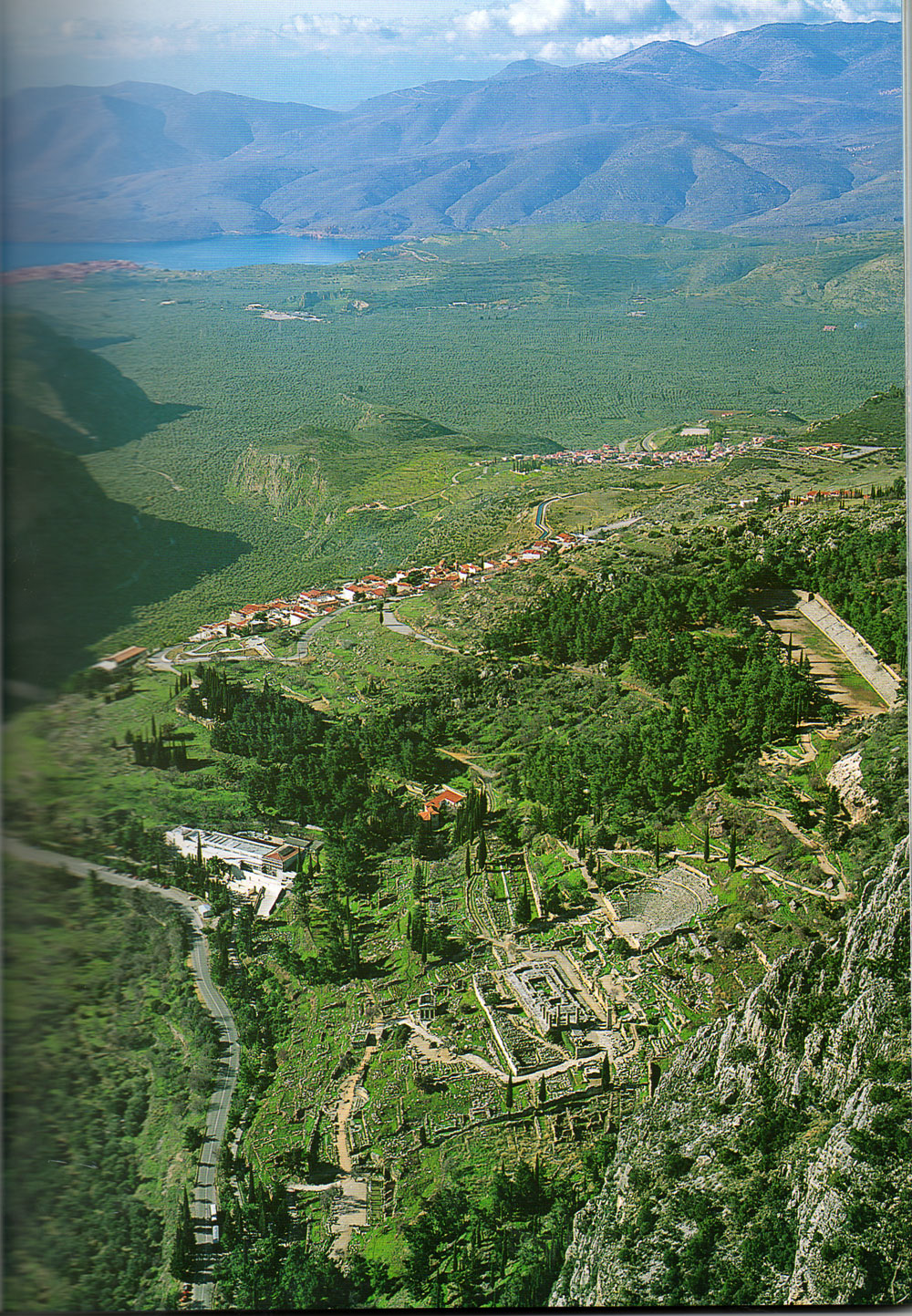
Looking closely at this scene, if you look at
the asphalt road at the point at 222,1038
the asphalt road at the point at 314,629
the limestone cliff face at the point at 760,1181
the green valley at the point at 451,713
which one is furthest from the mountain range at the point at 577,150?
the limestone cliff face at the point at 760,1181

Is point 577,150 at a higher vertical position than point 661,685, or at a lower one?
higher

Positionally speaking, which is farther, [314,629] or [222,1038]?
[314,629]

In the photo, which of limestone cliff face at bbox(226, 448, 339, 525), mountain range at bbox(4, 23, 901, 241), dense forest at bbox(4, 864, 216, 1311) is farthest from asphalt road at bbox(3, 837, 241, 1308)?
mountain range at bbox(4, 23, 901, 241)

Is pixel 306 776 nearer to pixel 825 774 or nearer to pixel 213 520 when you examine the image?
pixel 213 520

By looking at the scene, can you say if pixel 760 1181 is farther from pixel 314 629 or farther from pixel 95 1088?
pixel 314 629

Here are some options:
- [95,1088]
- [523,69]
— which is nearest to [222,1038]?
[95,1088]

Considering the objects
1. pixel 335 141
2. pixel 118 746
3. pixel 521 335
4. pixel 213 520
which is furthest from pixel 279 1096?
pixel 335 141
